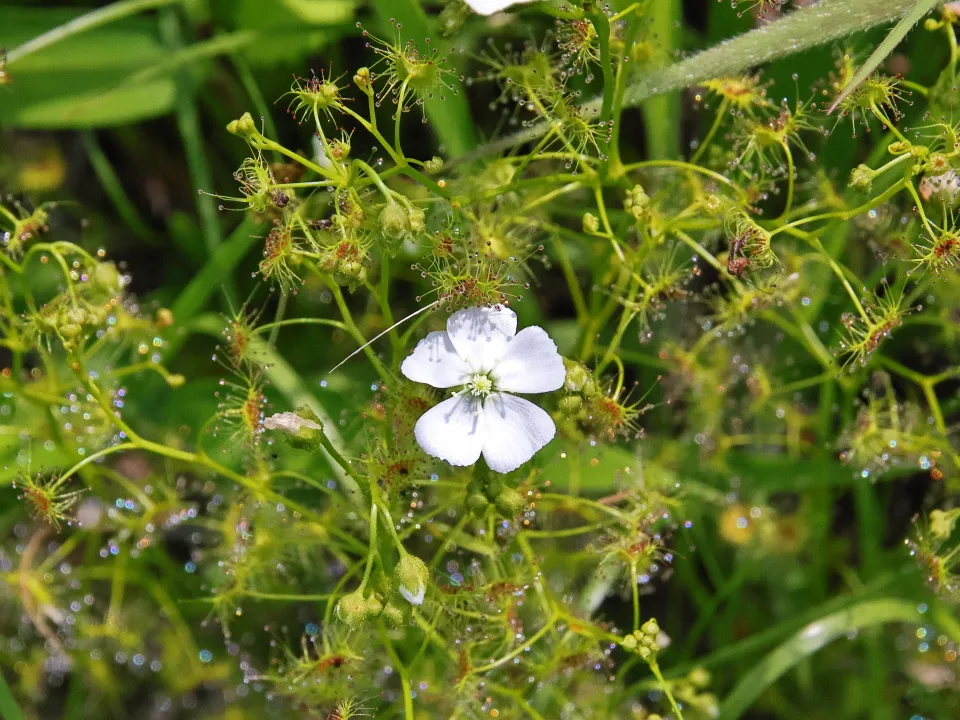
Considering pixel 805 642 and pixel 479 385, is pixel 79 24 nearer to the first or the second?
pixel 479 385

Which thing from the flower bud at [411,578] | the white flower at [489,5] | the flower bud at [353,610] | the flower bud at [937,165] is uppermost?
the white flower at [489,5]

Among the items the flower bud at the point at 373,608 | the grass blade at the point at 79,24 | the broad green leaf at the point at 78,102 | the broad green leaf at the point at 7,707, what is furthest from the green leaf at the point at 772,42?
the broad green leaf at the point at 7,707

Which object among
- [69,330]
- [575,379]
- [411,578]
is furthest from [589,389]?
[69,330]

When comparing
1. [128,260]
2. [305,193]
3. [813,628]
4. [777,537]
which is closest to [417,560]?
[305,193]

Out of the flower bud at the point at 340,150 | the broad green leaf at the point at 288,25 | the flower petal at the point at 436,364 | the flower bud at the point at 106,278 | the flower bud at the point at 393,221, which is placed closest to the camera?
the flower bud at the point at 393,221

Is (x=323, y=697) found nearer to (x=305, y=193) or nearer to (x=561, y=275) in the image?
(x=305, y=193)

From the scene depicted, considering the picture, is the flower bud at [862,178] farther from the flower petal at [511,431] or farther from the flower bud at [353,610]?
the flower bud at [353,610]

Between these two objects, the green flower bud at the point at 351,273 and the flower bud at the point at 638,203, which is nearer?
the green flower bud at the point at 351,273

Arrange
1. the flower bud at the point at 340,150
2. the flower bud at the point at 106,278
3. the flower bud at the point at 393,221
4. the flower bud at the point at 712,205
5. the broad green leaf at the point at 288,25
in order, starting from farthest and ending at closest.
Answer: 1. the broad green leaf at the point at 288,25
2. the flower bud at the point at 106,278
3. the flower bud at the point at 712,205
4. the flower bud at the point at 340,150
5. the flower bud at the point at 393,221

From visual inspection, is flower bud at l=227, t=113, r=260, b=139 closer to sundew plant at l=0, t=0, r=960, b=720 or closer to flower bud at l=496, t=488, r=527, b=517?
sundew plant at l=0, t=0, r=960, b=720
